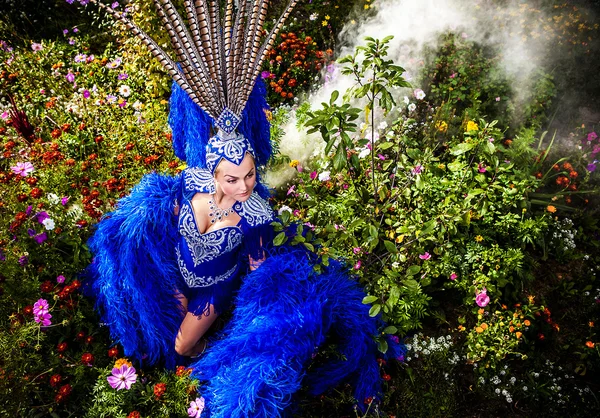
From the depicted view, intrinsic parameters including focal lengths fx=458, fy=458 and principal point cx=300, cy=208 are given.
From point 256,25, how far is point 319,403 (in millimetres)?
1949

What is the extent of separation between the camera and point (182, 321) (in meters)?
2.54

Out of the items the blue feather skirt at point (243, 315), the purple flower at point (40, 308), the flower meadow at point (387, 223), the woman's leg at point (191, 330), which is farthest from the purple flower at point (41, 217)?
the woman's leg at point (191, 330)

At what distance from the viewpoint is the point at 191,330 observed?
2.48 metres

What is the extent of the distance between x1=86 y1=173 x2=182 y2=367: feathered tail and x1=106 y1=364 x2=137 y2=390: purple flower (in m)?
0.32

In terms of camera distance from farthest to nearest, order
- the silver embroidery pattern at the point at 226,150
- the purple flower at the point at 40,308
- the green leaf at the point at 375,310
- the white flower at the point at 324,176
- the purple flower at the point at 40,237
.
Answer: the white flower at the point at 324,176 < the purple flower at the point at 40,237 < the purple flower at the point at 40,308 < the green leaf at the point at 375,310 < the silver embroidery pattern at the point at 226,150

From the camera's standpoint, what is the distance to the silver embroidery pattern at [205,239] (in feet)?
7.06

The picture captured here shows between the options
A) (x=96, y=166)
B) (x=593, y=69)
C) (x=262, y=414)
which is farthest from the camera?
(x=593, y=69)

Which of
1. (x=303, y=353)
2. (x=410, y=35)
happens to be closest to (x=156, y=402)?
(x=303, y=353)

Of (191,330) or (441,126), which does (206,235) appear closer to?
(191,330)

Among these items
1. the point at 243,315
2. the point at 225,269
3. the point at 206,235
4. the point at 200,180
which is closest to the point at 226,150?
the point at 200,180

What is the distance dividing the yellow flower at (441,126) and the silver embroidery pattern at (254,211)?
5.68 ft

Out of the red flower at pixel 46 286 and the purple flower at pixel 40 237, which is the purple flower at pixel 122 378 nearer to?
the red flower at pixel 46 286

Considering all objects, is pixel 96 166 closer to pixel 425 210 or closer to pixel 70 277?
pixel 70 277

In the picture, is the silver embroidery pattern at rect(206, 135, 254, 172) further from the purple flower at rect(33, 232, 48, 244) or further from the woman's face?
the purple flower at rect(33, 232, 48, 244)
